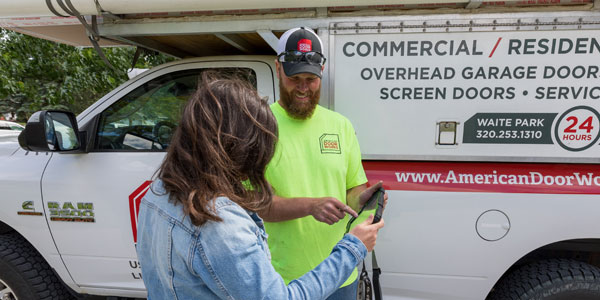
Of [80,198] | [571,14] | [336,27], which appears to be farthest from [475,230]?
[80,198]

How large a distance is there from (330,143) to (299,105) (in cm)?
22

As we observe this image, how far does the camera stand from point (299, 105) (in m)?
1.59

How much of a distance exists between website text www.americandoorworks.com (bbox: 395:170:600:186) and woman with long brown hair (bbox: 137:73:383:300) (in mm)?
1096

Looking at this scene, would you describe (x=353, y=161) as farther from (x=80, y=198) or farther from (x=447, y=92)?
(x=80, y=198)

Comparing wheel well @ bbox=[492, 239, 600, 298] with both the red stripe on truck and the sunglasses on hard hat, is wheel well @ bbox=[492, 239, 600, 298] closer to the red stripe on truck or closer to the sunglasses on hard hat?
the red stripe on truck

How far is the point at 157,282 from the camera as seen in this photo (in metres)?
0.98

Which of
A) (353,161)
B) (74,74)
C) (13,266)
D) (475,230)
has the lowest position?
(13,266)

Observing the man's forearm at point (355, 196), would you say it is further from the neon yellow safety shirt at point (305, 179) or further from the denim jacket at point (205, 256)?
the denim jacket at point (205, 256)

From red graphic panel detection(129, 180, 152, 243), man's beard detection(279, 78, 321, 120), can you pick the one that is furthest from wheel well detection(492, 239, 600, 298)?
red graphic panel detection(129, 180, 152, 243)

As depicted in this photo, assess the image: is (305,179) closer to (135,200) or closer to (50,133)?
(135,200)

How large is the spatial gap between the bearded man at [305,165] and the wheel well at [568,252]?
1.03 m

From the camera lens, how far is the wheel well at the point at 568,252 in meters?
1.92

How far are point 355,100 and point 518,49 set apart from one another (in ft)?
2.62

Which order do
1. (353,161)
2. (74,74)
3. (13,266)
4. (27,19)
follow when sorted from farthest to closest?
(74,74) < (13,266) < (27,19) < (353,161)
